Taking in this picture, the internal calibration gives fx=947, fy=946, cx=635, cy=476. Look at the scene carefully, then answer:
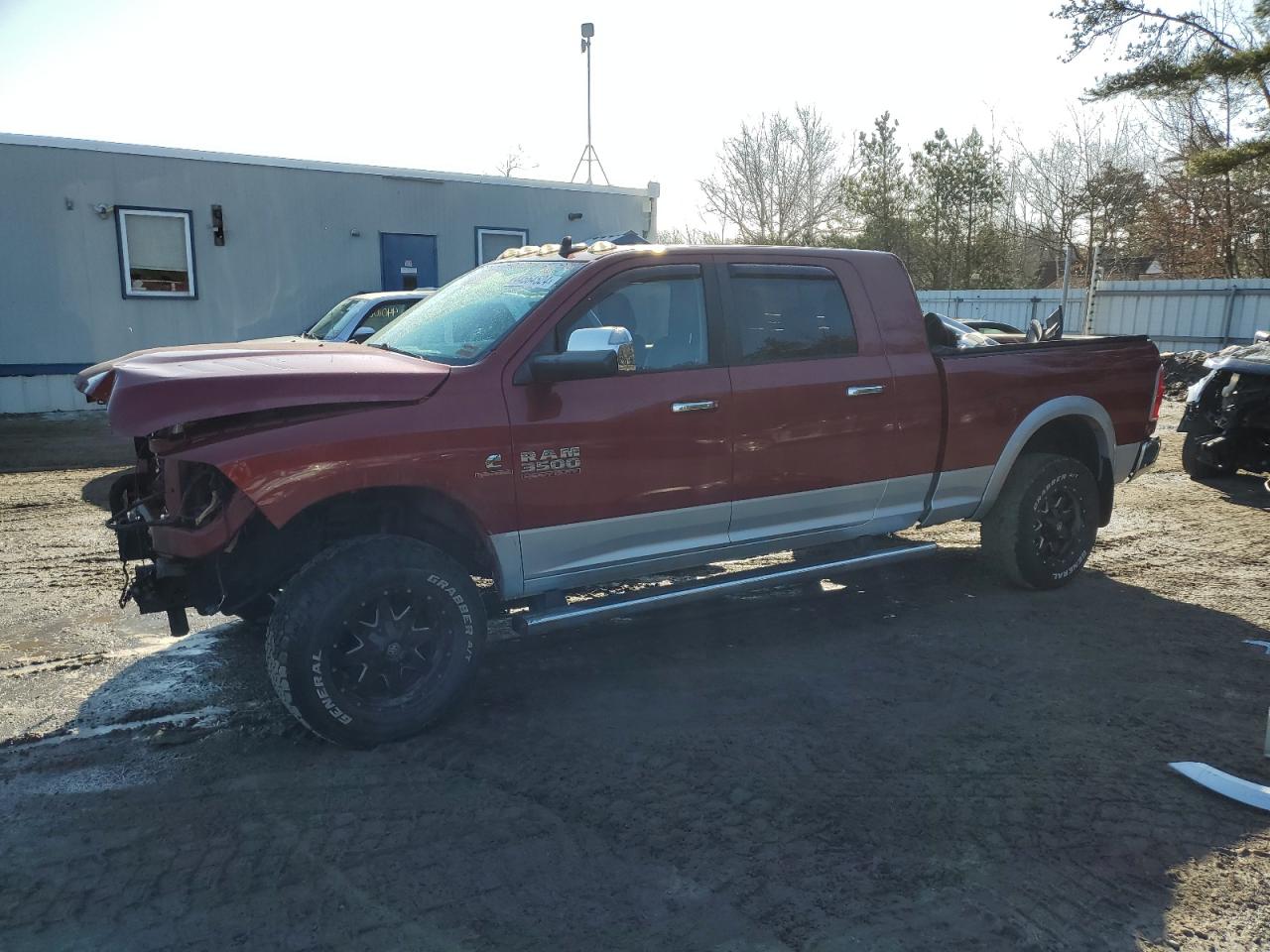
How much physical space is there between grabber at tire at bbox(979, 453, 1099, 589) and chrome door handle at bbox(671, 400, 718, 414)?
237cm

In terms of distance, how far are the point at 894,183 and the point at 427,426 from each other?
1272 inches

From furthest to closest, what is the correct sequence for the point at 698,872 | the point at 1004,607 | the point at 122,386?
the point at 1004,607
the point at 122,386
the point at 698,872

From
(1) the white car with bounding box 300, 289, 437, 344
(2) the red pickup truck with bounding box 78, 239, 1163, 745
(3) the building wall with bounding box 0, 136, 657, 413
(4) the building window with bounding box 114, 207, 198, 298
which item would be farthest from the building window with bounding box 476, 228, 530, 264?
(2) the red pickup truck with bounding box 78, 239, 1163, 745

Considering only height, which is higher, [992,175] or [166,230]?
[992,175]

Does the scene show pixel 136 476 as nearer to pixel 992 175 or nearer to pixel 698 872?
pixel 698 872

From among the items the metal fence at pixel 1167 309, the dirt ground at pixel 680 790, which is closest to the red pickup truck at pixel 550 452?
the dirt ground at pixel 680 790

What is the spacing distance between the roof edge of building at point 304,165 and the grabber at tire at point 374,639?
12.3m

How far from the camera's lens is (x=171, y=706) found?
4336 millimetres

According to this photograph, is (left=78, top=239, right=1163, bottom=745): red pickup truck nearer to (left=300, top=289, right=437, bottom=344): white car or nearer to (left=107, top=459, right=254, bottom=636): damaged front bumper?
(left=107, top=459, right=254, bottom=636): damaged front bumper

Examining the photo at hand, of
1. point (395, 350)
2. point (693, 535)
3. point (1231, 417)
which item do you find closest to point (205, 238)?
point (395, 350)

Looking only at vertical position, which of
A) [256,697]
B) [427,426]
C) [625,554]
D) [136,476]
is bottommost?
[256,697]

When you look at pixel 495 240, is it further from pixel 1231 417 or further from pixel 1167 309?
pixel 1167 309

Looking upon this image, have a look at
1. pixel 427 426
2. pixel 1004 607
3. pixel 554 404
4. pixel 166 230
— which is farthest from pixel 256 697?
pixel 166 230

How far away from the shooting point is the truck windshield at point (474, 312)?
438 cm
